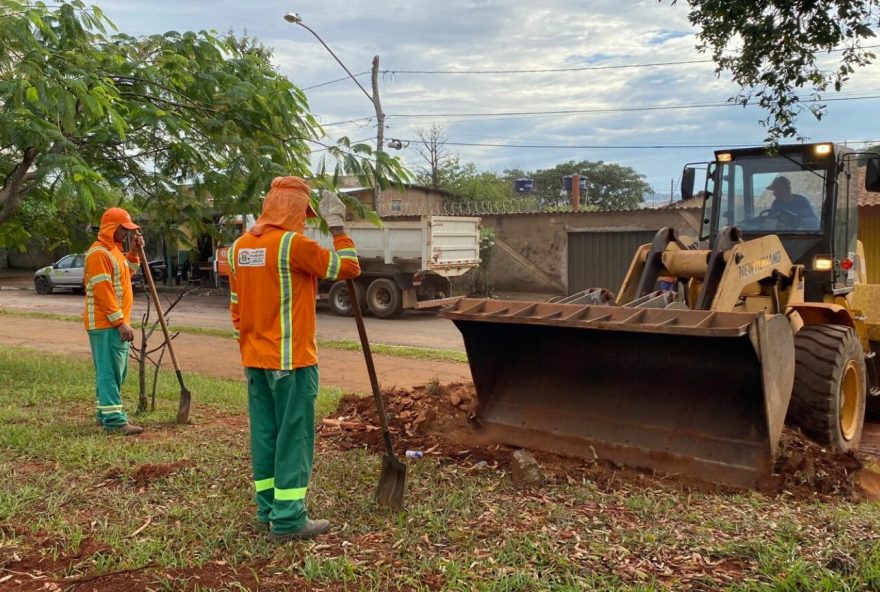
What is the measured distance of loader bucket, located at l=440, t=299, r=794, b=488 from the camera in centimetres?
476

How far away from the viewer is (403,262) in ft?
56.7

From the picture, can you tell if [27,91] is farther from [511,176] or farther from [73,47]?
[511,176]

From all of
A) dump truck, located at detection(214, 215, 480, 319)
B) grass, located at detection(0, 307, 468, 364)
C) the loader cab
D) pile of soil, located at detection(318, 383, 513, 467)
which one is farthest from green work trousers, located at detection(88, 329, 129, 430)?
dump truck, located at detection(214, 215, 480, 319)

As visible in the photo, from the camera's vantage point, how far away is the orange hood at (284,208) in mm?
4012

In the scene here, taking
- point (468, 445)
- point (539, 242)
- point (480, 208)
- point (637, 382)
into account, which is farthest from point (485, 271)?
point (637, 382)

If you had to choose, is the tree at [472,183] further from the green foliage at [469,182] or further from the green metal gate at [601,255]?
the green metal gate at [601,255]

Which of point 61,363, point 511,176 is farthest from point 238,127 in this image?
point 511,176

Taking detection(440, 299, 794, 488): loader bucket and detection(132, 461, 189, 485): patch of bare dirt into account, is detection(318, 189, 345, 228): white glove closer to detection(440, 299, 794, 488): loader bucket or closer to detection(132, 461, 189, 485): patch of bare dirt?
detection(440, 299, 794, 488): loader bucket

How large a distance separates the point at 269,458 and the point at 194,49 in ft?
→ 17.1

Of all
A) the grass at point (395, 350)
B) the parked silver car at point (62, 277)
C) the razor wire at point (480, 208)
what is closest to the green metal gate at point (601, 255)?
the razor wire at point (480, 208)

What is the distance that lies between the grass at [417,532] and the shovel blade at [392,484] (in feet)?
0.29

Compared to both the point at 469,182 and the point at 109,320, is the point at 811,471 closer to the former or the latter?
the point at 109,320

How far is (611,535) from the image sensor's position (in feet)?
12.5

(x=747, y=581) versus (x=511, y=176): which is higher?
(x=511, y=176)
